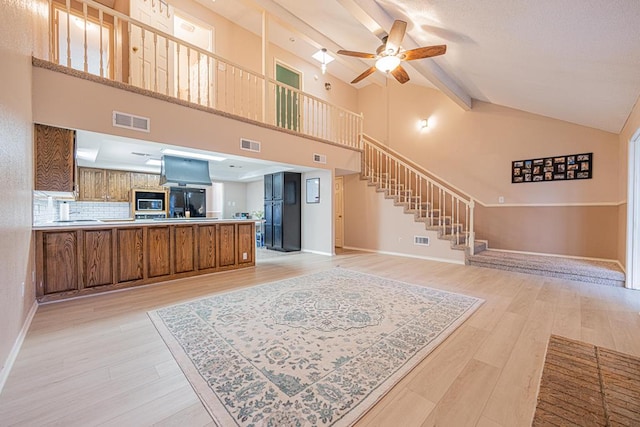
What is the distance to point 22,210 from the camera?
2334mm

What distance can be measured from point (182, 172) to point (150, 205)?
3041 mm

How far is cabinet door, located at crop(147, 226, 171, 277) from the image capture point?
12.6ft

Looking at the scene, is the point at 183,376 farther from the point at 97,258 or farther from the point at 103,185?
the point at 103,185

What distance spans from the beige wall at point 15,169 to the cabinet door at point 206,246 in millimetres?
1939

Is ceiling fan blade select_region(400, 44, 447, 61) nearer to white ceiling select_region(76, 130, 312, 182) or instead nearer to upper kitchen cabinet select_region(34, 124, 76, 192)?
white ceiling select_region(76, 130, 312, 182)

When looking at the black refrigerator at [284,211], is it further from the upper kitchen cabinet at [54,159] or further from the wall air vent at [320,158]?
the upper kitchen cabinet at [54,159]

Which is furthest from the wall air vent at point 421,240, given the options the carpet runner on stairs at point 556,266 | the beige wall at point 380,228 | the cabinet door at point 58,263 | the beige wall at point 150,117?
the cabinet door at point 58,263

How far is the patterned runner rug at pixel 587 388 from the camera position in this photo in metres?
1.37

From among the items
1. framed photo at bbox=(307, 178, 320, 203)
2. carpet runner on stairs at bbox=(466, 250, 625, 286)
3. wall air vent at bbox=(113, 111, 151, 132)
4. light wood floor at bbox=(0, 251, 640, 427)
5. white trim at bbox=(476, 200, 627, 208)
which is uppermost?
wall air vent at bbox=(113, 111, 151, 132)

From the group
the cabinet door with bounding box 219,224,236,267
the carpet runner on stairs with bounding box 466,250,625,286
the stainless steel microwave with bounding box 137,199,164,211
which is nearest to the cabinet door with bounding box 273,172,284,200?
the cabinet door with bounding box 219,224,236,267

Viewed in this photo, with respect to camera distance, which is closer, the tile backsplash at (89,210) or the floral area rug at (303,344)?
the floral area rug at (303,344)

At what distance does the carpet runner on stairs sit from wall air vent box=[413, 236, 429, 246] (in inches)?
33.9

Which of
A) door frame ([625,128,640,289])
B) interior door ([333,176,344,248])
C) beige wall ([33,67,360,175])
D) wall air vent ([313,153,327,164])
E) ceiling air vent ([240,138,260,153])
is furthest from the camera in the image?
interior door ([333,176,344,248])

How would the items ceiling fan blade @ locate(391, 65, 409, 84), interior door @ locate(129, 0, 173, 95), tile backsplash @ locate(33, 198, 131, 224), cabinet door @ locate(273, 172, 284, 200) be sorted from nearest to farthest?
ceiling fan blade @ locate(391, 65, 409, 84) < interior door @ locate(129, 0, 173, 95) < tile backsplash @ locate(33, 198, 131, 224) < cabinet door @ locate(273, 172, 284, 200)
